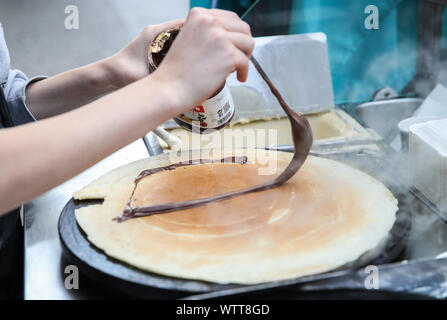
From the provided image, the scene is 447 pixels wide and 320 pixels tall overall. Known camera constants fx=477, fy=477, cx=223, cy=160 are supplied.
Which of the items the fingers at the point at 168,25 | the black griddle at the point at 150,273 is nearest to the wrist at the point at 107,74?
the fingers at the point at 168,25

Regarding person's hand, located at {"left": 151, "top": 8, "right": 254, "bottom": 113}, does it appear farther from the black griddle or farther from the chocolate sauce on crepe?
the black griddle

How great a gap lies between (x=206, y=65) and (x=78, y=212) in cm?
50

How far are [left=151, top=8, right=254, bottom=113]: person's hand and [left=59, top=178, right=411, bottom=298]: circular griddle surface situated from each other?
341mm

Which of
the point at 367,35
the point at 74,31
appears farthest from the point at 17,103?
the point at 74,31

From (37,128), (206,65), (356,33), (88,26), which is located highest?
(88,26)

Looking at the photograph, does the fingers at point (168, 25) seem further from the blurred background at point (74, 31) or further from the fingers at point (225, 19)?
the blurred background at point (74, 31)

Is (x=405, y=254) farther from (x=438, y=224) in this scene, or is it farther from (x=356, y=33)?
(x=356, y=33)

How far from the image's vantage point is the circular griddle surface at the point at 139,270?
897mm

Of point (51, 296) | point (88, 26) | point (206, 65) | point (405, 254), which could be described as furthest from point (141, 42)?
point (88, 26)

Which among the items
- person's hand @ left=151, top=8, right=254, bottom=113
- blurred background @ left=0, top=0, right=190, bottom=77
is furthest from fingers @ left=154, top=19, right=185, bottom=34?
blurred background @ left=0, top=0, right=190, bottom=77

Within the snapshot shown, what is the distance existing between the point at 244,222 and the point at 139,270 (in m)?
0.28

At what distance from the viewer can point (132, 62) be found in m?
1.50

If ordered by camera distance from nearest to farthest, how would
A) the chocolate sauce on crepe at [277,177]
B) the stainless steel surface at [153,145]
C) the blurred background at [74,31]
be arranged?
the chocolate sauce on crepe at [277,177] < the stainless steel surface at [153,145] < the blurred background at [74,31]

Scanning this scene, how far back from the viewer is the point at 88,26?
14.8 feet
